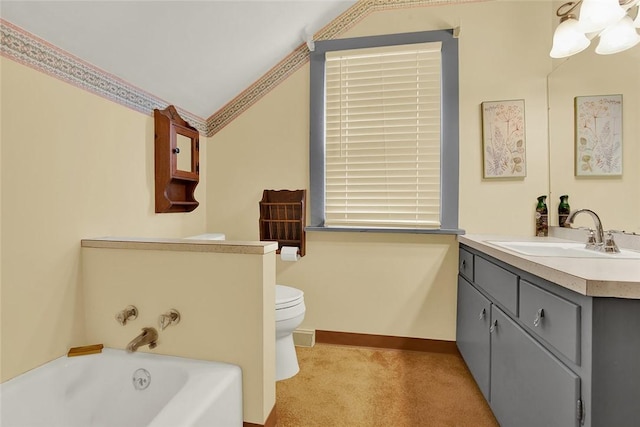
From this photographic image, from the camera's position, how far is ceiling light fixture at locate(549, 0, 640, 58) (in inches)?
57.1

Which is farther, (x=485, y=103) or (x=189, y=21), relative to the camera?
(x=485, y=103)

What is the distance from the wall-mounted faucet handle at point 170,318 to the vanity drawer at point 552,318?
4.69ft

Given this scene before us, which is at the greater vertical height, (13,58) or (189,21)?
(189,21)

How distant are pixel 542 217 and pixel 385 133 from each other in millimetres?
1159

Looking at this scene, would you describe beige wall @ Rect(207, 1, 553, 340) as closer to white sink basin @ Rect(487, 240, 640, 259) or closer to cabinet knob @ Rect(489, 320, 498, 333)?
white sink basin @ Rect(487, 240, 640, 259)

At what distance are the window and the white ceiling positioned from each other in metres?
0.35

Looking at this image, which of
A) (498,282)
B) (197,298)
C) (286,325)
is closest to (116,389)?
Result: (197,298)

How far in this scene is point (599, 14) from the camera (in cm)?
148

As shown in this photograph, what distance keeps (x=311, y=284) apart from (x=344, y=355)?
1.77ft

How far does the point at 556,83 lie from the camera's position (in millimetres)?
2020

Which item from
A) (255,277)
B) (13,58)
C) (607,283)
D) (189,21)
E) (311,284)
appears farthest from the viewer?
(311,284)

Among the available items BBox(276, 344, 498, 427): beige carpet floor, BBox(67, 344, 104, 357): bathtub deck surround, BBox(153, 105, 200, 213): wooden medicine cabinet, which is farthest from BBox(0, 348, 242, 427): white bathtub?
BBox(153, 105, 200, 213): wooden medicine cabinet

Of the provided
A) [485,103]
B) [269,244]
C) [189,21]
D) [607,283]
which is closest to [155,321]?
[269,244]

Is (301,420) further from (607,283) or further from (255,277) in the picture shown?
(607,283)
